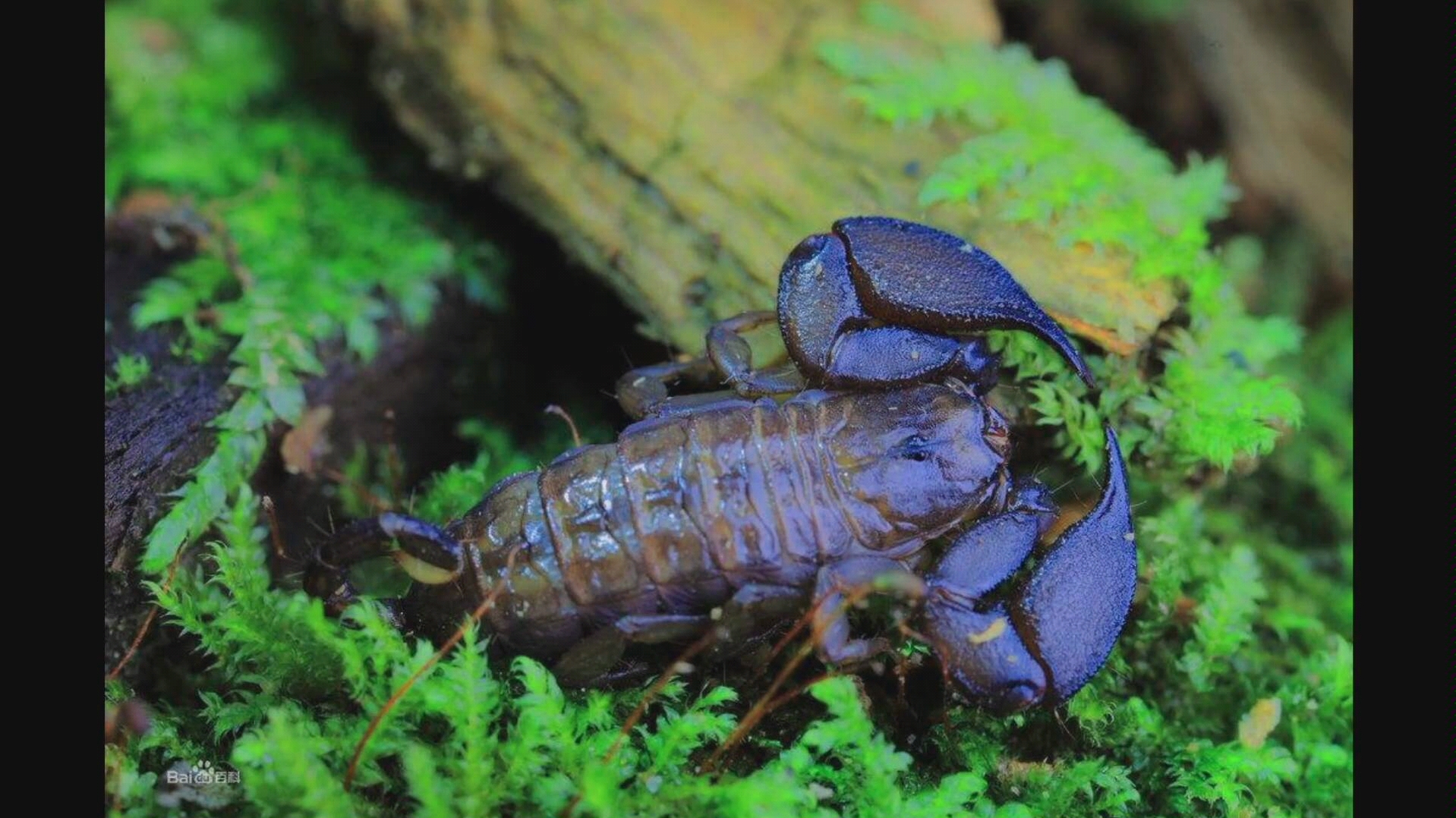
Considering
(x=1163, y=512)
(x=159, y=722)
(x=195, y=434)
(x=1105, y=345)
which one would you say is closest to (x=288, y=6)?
(x=195, y=434)

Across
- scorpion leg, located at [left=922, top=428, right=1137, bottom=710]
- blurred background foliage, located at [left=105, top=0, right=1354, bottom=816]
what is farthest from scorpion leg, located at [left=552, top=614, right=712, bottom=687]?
scorpion leg, located at [left=922, top=428, right=1137, bottom=710]

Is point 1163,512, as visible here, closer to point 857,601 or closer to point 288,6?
point 857,601

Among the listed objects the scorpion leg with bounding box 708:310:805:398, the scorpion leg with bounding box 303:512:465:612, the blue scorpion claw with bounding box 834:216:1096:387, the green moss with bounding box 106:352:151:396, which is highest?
the blue scorpion claw with bounding box 834:216:1096:387

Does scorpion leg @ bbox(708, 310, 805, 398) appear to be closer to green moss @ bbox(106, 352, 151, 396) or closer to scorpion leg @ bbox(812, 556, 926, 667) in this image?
scorpion leg @ bbox(812, 556, 926, 667)

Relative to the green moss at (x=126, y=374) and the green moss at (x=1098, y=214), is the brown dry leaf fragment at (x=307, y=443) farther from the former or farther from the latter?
the green moss at (x=1098, y=214)

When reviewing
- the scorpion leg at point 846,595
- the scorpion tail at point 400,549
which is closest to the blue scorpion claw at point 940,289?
the scorpion leg at point 846,595

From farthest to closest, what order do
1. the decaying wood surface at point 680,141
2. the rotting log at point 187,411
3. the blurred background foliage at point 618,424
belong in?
the decaying wood surface at point 680,141 → the rotting log at point 187,411 → the blurred background foliage at point 618,424

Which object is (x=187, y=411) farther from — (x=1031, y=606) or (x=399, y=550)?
(x=1031, y=606)
